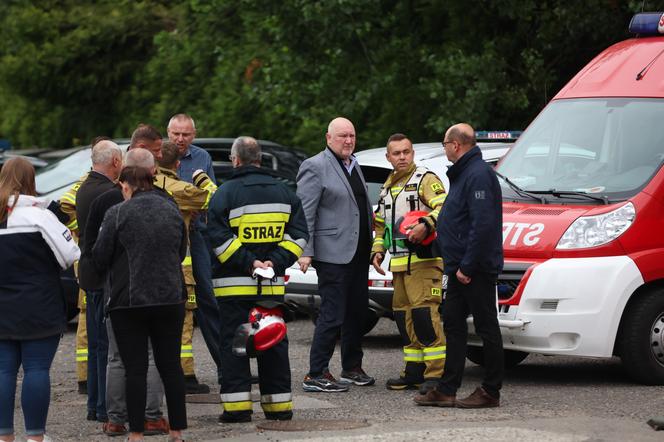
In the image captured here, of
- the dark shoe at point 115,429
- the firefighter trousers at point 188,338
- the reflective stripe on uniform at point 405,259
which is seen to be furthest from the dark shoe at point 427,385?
the dark shoe at point 115,429

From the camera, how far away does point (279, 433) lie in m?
8.23

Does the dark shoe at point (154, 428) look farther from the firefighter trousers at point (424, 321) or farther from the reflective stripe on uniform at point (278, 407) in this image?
the firefighter trousers at point (424, 321)

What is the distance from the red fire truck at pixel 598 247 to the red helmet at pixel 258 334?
1926 mm

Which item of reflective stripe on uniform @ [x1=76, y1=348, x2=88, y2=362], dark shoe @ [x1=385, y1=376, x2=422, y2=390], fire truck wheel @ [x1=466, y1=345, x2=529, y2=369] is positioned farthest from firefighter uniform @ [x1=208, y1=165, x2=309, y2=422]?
fire truck wheel @ [x1=466, y1=345, x2=529, y2=369]

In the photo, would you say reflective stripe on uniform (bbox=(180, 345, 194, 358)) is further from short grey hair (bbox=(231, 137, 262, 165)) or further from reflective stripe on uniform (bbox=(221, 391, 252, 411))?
short grey hair (bbox=(231, 137, 262, 165))

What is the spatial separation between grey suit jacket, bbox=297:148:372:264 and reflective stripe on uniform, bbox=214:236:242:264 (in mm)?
1441

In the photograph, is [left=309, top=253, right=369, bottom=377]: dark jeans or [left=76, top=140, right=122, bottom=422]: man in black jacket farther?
[left=309, top=253, right=369, bottom=377]: dark jeans

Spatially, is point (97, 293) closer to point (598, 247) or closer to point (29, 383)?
point (29, 383)

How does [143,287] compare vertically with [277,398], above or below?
above

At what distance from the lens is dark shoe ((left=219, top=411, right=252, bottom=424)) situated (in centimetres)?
863

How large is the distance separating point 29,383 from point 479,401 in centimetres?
295

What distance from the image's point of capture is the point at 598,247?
9555 millimetres

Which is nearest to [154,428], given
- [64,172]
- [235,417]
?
[235,417]

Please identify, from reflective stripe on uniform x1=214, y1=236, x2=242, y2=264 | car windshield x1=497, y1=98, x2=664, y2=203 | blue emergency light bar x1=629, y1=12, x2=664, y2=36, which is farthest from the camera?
blue emergency light bar x1=629, y1=12, x2=664, y2=36
